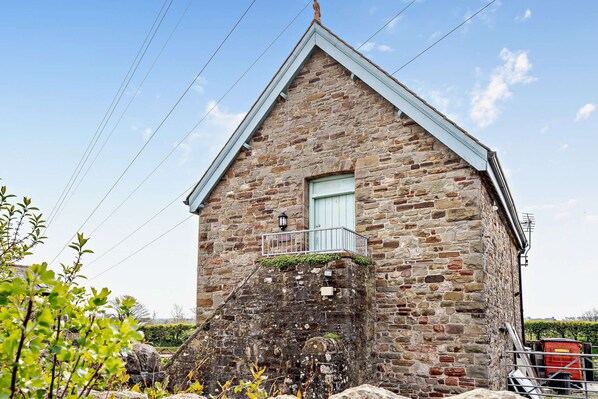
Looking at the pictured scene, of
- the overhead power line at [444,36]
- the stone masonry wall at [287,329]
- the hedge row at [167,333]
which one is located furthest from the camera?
the hedge row at [167,333]

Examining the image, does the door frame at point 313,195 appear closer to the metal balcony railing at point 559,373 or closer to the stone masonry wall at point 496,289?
the stone masonry wall at point 496,289

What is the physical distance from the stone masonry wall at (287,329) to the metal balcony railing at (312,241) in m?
0.70

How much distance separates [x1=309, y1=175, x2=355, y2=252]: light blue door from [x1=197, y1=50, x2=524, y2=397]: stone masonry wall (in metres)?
0.28

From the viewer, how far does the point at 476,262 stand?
906 cm

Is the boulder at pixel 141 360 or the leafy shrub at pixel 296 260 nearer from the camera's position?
the boulder at pixel 141 360

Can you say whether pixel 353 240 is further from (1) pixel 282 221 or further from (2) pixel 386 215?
(1) pixel 282 221

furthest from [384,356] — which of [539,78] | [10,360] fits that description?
[10,360]

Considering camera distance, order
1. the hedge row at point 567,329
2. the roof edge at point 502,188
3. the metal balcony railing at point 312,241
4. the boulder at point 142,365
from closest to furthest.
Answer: the boulder at point 142,365, the roof edge at point 502,188, the metal balcony railing at point 312,241, the hedge row at point 567,329

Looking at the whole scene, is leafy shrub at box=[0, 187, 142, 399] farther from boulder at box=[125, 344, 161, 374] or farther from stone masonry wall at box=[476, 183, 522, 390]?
stone masonry wall at box=[476, 183, 522, 390]

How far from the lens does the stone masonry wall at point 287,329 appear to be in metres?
8.35

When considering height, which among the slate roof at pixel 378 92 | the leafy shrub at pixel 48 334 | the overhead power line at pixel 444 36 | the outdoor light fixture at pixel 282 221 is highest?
the overhead power line at pixel 444 36

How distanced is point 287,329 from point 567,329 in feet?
68.7

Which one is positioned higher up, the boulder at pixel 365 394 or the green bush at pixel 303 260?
the green bush at pixel 303 260

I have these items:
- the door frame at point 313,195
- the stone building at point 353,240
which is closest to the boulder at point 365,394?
the stone building at point 353,240
